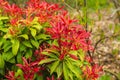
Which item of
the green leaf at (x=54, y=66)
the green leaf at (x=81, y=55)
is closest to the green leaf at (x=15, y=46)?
the green leaf at (x=54, y=66)

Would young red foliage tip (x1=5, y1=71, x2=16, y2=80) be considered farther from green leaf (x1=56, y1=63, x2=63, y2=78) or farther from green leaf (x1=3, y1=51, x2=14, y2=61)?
green leaf (x1=56, y1=63, x2=63, y2=78)

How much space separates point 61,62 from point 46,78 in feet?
1.17

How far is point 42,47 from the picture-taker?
362 cm

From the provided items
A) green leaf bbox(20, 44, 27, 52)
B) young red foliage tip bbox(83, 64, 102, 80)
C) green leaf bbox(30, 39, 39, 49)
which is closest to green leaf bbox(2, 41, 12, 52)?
green leaf bbox(20, 44, 27, 52)


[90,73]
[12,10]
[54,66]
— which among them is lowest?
[90,73]

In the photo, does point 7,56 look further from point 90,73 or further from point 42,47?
point 90,73

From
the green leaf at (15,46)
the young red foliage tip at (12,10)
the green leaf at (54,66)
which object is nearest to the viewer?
the green leaf at (54,66)

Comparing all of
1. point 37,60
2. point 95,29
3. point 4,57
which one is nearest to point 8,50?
point 4,57

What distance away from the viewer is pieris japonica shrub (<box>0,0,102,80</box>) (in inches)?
132

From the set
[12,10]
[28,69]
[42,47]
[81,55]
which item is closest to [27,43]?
[42,47]

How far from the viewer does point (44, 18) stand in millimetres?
3695

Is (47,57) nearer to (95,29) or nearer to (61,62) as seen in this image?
(61,62)

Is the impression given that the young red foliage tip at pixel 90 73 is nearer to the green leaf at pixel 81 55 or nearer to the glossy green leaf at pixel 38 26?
the green leaf at pixel 81 55

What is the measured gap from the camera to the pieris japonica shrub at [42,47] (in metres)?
3.35
